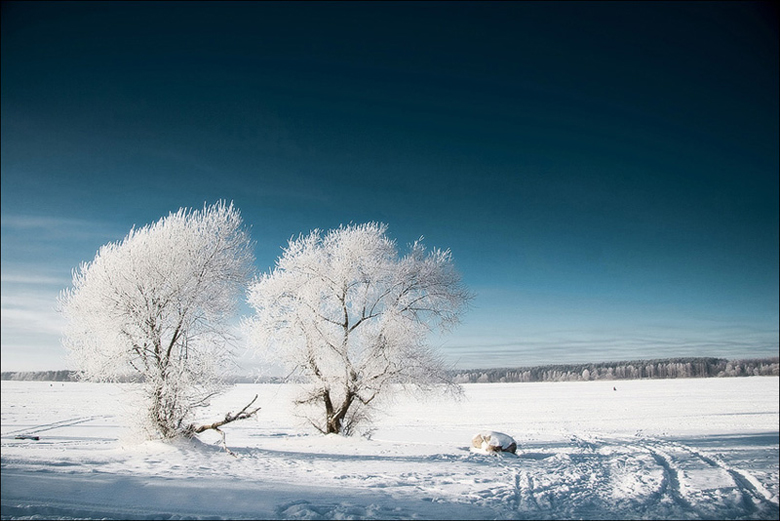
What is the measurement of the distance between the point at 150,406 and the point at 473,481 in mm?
9186

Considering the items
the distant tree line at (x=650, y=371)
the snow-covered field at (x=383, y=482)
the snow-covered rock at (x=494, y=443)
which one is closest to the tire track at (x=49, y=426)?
the snow-covered field at (x=383, y=482)

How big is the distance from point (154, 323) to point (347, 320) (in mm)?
6685

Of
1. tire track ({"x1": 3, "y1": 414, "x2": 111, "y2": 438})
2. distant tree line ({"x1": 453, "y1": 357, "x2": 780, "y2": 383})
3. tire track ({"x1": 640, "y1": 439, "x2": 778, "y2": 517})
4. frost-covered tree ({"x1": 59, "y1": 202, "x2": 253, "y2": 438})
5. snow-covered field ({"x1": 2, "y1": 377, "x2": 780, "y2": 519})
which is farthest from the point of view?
distant tree line ({"x1": 453, "y1": 357, "x2": 780, "y2": 383})

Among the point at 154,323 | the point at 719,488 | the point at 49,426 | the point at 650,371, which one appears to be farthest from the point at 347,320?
the point at 650,371

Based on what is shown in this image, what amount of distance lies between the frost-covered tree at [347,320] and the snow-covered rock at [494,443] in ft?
8.30

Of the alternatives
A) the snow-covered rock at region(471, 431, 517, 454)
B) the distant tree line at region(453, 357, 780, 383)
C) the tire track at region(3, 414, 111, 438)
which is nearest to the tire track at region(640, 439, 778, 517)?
the snow-covered rock at region(471, 431, 517, 454)

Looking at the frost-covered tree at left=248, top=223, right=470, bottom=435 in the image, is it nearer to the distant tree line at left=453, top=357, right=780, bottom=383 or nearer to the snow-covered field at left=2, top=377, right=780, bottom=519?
the snow-covered field at left=2, top=377, right=780, bottom=519

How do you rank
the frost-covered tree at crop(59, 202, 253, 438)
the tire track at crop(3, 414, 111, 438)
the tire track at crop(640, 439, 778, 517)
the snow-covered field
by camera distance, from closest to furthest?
the snow-covered field < the tire track at crop(640, 439, 778, 517) < the frost-covered tree at crop(59, 202, 253, 438) < the tire track at crop(3, 414, 111, 438)

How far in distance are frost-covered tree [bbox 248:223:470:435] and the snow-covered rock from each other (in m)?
2.53

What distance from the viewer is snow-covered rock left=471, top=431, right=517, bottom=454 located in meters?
12.9

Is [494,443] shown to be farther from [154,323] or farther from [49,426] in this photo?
[49,426]

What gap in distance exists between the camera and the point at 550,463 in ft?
38.7

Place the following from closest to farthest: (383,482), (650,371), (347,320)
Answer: (383,482) → (347,320) → (650,371)

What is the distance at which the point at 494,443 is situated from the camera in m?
13.0
